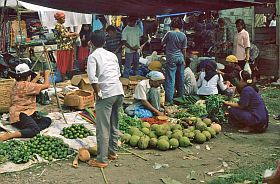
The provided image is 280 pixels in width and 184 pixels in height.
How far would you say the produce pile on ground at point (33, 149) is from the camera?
22.0ft

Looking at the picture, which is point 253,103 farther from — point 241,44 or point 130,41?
point 130,41

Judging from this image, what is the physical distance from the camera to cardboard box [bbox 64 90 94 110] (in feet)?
31.8

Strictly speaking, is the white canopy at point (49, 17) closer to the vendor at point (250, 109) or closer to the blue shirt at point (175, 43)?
the blue shirt at point (175, 43)

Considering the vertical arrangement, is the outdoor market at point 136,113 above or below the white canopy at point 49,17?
below

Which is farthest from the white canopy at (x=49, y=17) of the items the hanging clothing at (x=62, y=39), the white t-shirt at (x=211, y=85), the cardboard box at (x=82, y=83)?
the white t-shirt at (x=211, y=85)

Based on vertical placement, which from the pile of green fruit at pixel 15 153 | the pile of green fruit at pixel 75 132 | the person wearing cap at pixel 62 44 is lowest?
the pile of green fruit at pixel 15 153

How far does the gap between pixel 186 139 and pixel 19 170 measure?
8.92 feet

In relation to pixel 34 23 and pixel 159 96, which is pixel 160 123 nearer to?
pixel 159 96

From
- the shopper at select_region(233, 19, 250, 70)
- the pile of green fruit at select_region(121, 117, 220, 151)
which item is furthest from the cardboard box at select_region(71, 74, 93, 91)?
the shopper at select_region(233, 19, 250, 70)

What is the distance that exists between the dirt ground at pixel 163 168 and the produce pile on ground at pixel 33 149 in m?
0.21

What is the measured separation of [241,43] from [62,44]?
5036 mm

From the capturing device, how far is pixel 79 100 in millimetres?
9680

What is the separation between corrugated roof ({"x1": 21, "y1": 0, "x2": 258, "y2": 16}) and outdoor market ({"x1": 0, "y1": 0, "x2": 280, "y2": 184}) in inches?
0.9

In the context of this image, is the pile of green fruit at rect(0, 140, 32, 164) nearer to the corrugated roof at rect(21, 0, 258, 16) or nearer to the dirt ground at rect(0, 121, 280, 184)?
the dirt ground at rect(0, 121, 280, 184)
